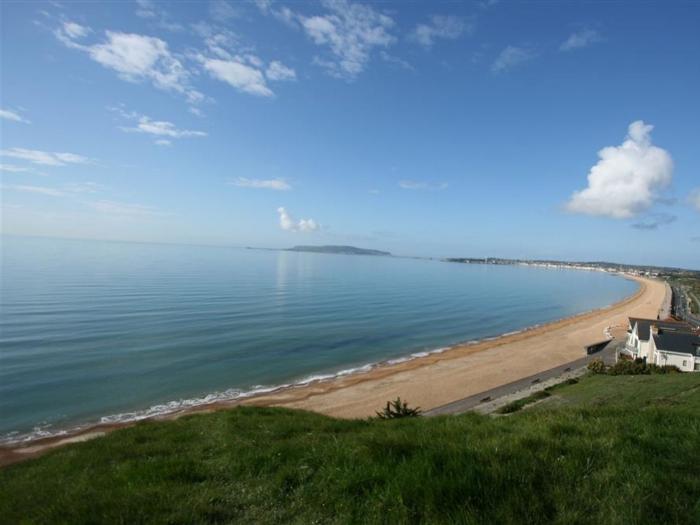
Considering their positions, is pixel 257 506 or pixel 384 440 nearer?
pixel 257 506

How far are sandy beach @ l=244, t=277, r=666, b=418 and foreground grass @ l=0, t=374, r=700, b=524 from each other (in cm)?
1746

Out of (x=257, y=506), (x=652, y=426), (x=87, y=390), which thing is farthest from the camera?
(x=87, y=390)

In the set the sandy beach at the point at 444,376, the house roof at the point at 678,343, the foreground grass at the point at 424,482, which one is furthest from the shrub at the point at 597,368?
the foreground grass at the point at 424,482

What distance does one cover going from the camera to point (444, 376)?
101 ft

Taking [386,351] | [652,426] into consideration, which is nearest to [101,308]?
[386,351]

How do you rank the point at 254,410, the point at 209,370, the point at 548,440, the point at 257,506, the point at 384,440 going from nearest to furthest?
the point at 257,506 → the point at 548,440 → the point at 384,440 → the point at 254,410 → the point at 209,370

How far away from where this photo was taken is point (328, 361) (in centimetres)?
3359

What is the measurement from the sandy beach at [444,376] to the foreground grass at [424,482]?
1746 cm

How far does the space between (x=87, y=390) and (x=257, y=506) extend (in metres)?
25.6

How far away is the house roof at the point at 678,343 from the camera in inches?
1235

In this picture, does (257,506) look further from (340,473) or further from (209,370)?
(209,370)

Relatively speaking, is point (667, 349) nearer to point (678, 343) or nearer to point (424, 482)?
point (678, 343)

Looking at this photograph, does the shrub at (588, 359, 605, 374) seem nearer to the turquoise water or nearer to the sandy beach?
the sandy beach

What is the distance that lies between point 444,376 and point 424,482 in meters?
28.8
